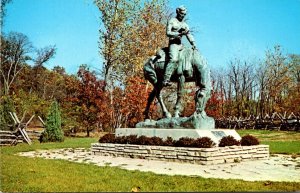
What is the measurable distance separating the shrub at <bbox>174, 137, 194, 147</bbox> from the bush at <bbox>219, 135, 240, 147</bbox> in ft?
2.99

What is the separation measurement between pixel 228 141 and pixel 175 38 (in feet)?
11.2

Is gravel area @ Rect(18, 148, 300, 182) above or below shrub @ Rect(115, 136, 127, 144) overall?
below

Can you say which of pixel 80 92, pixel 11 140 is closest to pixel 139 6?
pixel 80 92

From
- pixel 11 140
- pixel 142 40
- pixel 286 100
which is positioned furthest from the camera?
pixel 286 100

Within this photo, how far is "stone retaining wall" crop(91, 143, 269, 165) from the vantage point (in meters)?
9.78

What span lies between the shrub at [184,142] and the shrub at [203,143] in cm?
15

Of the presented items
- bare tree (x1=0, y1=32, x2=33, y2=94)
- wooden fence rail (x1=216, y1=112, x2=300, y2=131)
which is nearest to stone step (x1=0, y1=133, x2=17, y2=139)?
bare tree (x1=0, y1=32, x2=33, y2=94)

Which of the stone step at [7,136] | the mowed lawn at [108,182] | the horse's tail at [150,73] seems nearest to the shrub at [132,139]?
the horse's tail at [150,73]

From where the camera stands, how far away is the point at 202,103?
11672mm

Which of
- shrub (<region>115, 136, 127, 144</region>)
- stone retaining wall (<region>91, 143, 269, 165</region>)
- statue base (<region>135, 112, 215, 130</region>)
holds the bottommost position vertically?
stone retaining wall (<region>91, 143, 269, 165</region>)

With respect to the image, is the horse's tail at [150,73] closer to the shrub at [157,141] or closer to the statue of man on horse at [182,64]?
the statue of man on horse at [182,64]

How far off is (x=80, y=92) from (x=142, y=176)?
2233 cm

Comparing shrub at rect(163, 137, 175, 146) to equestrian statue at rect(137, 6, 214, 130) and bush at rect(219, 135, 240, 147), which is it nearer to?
equestrian statue at rect(137, 6, 214, 130)

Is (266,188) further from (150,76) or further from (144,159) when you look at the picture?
(150,76)
